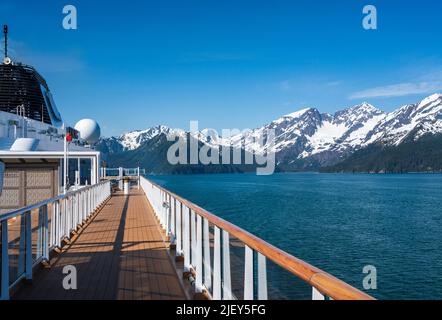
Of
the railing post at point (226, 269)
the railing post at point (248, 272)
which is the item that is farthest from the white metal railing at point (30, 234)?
the railing post at point (248, 272)

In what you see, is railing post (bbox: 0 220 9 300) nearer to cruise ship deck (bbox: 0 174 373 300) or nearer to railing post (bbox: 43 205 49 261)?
cruise ship deck (bbox: 0 174 373 300)

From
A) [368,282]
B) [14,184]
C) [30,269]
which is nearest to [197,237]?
[30,269]

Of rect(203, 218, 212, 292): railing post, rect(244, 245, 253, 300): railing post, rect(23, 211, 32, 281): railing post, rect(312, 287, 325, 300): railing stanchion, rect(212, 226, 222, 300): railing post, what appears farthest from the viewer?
rect(23, 211, 32, 281): railing post

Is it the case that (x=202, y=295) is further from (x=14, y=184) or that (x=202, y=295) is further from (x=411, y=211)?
(x=411, y=211)

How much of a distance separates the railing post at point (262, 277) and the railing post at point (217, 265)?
1247mm

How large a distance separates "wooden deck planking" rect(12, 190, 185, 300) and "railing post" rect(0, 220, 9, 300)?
435 millimetres

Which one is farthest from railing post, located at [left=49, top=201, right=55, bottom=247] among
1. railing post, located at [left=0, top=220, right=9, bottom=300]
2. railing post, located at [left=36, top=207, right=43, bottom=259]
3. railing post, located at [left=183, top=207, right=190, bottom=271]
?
railing post, located at [left=0, top=220, right=9, bottom=300]

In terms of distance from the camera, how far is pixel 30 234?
17.7 ft

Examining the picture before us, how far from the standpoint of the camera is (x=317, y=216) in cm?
3228

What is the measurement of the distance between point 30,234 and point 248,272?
3.51 m

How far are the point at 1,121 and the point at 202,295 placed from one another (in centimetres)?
2469

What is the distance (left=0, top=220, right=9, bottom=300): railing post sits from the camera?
420 centimetres

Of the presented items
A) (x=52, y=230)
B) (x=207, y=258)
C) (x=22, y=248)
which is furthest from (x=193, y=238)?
(x=52, y=230)

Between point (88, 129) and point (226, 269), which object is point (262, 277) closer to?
point (226, 269)
